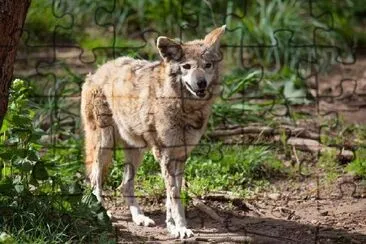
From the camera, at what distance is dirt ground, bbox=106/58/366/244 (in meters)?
7.32

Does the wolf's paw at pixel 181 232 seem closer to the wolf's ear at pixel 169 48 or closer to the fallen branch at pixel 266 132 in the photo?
the wolf's ear at pixel 169 48

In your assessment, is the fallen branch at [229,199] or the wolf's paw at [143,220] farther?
the fallen branch at [229,199]

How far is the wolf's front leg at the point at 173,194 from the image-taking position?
746 cm

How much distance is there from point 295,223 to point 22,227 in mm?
2375

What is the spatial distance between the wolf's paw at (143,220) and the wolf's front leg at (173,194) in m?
0.19

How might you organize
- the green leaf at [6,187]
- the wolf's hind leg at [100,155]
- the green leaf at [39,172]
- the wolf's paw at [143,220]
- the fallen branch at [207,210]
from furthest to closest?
the wolf's hind leg at [100,155] → the fallen branch at [207,210] → the wolf's paw at [143,220] → the green leaf at [39,172] → the green leaf at [6,187]

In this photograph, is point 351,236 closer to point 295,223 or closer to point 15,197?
point 295,223

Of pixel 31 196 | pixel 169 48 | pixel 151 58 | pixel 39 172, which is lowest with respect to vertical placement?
pixel 31 196

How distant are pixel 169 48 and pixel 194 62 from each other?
264mm

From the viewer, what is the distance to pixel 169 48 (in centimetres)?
741

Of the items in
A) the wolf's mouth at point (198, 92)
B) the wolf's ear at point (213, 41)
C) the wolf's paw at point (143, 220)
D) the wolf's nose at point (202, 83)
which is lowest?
the wolf's paw at point (143, 220)

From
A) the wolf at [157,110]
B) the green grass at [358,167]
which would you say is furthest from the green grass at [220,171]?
the green grass at [358,167]

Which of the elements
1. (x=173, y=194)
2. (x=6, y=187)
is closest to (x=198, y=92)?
(x=173, y=194)

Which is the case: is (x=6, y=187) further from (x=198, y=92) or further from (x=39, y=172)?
(x=198, y=92)
